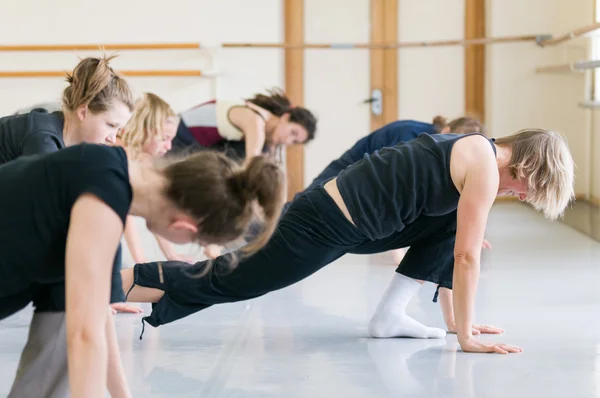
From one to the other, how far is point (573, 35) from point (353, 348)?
10.1 feet

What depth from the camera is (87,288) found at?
125 centimetres

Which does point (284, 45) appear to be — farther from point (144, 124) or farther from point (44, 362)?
point (44, 362)

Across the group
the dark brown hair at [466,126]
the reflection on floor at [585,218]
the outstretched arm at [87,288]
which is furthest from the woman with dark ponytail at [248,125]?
the outstretched arm at [87,288]

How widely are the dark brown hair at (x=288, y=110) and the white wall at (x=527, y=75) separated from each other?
257 centimetres

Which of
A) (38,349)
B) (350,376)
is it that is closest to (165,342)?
(350,376)

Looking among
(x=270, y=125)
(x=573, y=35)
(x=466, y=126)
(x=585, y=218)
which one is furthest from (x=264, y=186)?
(x=585, y=218)

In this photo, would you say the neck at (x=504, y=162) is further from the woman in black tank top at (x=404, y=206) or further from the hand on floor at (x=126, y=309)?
the hand on floor at (x=126, y=309)

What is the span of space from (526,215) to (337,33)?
1817 mm

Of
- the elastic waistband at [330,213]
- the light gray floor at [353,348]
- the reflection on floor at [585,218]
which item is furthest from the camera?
the reflection on floor at [585,218]

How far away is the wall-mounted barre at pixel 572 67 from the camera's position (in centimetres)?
431

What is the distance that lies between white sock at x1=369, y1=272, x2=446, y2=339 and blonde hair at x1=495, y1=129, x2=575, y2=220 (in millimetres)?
477

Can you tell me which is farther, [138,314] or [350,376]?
[138,314]

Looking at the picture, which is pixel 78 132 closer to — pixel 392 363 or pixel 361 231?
pixel 361 231

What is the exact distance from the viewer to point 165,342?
2.39 meters
